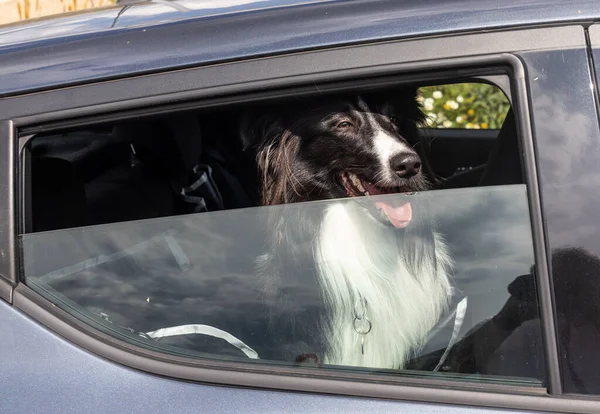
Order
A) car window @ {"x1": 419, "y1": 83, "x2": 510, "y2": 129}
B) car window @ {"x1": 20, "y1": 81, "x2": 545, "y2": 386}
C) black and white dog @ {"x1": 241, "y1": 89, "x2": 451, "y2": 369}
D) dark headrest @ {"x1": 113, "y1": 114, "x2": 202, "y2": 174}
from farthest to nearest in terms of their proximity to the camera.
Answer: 1. car window @ {"x1": 419, "y1": 83, "x2": 510, "y2": 129}
2. dark headrest @ {"x1": 113, "y1": 114, "x2": 202, "y2": 174}
3. black and white dog @ {"x1": 241, "y1": 89, "x2": 451, "y2": 369}
4. car window @ {"x1": 20, "y1": 81, "x2": 545, "y2": 386}

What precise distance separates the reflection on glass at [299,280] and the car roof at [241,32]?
32 cm

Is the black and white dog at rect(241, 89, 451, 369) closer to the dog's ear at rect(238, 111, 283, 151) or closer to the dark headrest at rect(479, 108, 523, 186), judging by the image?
the dog's ear at rect(238, 111, 283, 151)

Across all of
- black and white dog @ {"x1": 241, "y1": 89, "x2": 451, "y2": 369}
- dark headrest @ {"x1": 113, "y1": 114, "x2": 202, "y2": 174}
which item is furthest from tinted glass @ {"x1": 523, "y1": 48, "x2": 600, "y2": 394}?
dark headrest @ {"x1": 113, "y1": 114, "x2": 202, "y2": 174}

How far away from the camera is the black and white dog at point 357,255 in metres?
1.66

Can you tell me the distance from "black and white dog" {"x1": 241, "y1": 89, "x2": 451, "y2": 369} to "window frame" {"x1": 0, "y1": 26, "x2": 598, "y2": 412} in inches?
5.5

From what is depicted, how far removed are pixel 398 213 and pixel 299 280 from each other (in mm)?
250

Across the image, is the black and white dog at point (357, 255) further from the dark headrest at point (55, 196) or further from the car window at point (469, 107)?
the car window at point (469, 107)

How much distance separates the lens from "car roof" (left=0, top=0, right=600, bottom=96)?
145 cm

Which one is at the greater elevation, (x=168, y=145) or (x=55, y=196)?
(x=168, y=145)

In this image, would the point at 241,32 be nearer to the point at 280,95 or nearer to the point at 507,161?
the point at 280,95

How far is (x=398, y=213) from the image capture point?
1.70 meters

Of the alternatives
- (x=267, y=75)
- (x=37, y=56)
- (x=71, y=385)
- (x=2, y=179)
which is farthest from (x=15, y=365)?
(x=267, y=75)

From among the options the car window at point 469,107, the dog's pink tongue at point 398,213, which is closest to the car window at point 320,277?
the dog's pink tongue at point 398,213

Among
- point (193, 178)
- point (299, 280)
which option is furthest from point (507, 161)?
point (193, 178)
